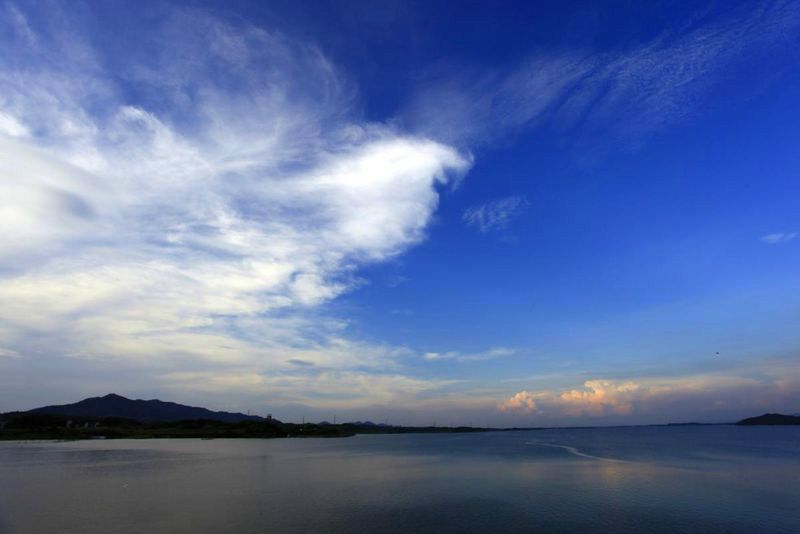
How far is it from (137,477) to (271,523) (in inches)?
1516

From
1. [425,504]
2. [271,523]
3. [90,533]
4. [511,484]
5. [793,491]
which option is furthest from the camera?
[511,484]

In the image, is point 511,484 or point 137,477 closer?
point 511,484

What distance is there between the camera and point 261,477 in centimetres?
6756

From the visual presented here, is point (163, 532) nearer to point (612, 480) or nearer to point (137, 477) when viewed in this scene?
point (137, 477)

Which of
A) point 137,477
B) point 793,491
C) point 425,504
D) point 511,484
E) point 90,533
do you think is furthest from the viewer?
point 137,477

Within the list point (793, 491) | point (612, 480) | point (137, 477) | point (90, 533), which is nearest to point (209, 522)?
point (90, 533)

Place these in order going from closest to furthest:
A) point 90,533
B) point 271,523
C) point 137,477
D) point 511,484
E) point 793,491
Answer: point 90,533 < point 271,523 < point 793,491 < point 511,484 < point 137,477

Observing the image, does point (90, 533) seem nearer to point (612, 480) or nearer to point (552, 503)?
point (552, 503)

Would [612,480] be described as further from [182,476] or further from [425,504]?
[182,476]

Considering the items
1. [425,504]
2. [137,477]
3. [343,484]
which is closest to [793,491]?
[425,504]

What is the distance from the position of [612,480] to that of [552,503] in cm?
2161

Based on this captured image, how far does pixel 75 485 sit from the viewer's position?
187 ft

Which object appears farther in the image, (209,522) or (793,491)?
(793,491)

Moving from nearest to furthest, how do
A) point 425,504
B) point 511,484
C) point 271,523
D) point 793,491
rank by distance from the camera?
point 271,523
point 425,504
point 793,491
point 511,484
